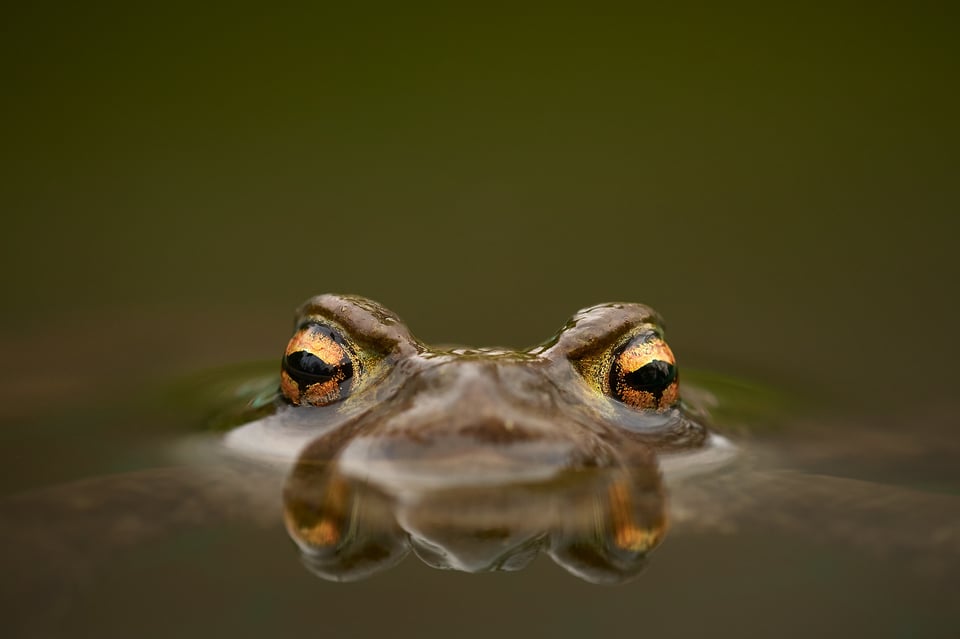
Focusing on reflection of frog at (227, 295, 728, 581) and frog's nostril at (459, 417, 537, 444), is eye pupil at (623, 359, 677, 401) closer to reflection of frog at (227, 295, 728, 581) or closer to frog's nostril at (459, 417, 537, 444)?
reflection of frog at (227, 295, 728, 581)

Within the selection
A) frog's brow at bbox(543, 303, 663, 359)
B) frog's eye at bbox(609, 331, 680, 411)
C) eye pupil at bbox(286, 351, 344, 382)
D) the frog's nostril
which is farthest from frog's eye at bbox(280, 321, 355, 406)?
frog's eye at bbox(609, 331, 680, 411)

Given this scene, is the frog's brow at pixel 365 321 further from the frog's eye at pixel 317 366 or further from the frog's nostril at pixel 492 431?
the frog's nostril at pixel 492 431

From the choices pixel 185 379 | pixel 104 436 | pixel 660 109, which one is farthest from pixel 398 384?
pixel 660 109

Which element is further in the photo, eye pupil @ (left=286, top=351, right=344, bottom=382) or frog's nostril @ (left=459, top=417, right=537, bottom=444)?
eye pupil @ (left=286, top=351, right=344, bottom=382)

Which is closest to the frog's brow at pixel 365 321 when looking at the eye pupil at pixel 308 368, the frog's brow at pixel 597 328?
the eye pupil at pixel 308 368

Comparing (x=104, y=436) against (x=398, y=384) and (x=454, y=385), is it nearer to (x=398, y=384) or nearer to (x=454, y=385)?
(x=398, y=384)

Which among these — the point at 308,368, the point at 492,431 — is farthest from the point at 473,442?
the point at 308,368

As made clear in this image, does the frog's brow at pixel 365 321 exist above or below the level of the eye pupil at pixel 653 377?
above

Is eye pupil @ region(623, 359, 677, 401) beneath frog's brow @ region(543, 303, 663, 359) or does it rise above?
beneath
